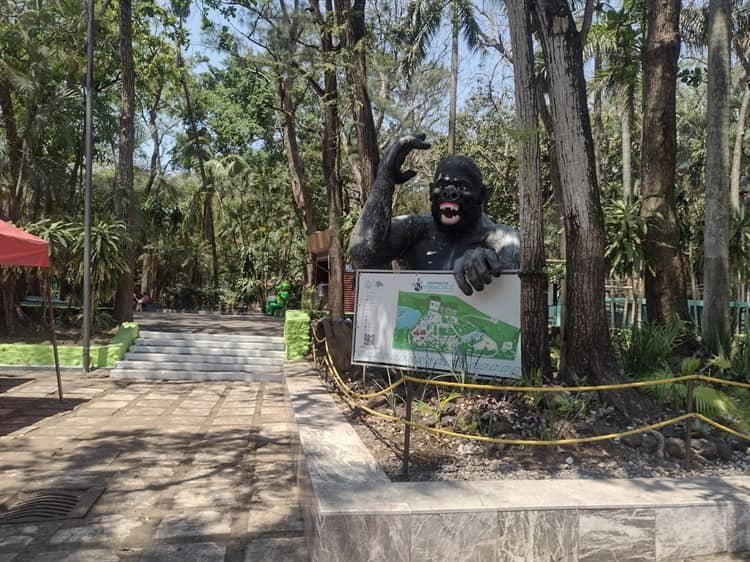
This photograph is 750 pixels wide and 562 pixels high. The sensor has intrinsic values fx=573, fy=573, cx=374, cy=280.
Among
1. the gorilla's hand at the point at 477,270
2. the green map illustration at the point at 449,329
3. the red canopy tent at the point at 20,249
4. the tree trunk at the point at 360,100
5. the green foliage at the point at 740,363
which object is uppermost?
the tree trunk at the point at 360,100

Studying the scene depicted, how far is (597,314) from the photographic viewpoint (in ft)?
15.8

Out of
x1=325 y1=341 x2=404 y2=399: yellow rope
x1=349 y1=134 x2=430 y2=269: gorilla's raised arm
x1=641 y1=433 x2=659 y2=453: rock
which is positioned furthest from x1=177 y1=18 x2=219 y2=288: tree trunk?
x1=641 y1=433 x2=659 y2=453: rock

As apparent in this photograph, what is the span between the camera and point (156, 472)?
4574mm

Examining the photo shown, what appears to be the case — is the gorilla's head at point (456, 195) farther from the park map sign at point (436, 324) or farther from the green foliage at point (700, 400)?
the green foliage at point (700, 400)

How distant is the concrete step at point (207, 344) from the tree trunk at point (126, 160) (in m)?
1.42

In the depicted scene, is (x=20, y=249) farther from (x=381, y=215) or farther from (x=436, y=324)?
(x=436, y=324)

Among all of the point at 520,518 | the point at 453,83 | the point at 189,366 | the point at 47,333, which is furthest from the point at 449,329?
the point at 453,83

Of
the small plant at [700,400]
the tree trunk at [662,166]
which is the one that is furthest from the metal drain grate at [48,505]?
the tree trunk at [662,166]

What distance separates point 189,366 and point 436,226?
5.79 meters

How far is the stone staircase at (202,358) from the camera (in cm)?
952

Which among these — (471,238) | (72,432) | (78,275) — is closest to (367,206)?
(471,238)

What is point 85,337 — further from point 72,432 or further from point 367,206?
point 367,206

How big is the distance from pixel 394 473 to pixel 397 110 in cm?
1674

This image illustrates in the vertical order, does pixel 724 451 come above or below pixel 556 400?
below
